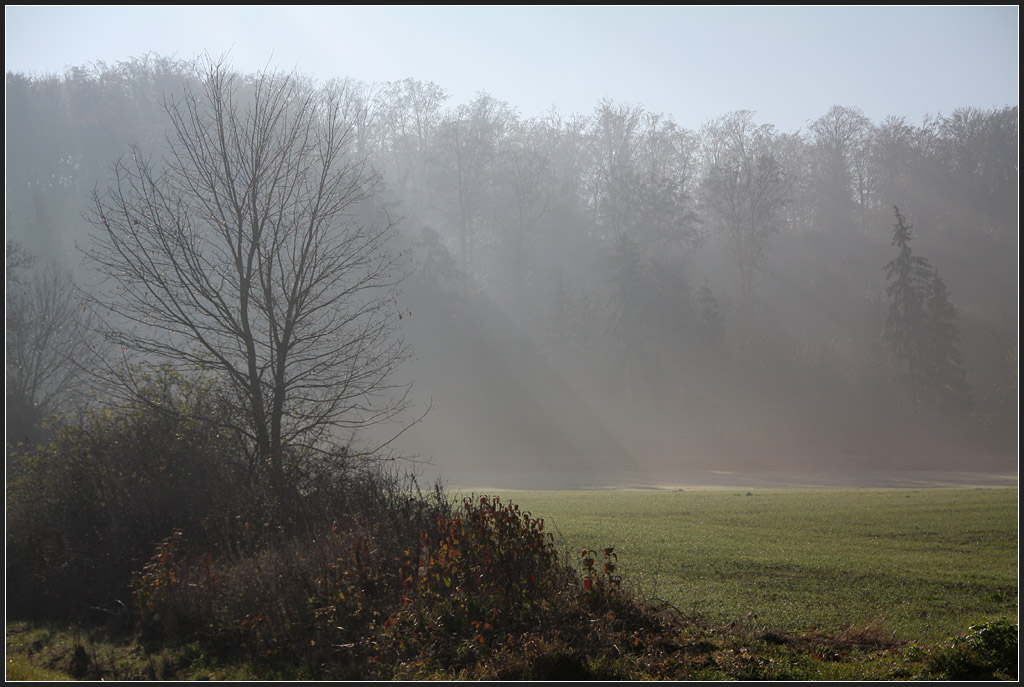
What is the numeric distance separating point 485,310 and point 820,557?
4761 centimetres

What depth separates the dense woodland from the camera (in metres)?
48.5

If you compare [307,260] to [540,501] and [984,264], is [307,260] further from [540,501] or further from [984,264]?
[984,264]

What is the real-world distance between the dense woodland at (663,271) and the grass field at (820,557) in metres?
25.4

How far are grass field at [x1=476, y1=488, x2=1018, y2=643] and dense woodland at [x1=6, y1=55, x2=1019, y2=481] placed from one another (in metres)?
25.4

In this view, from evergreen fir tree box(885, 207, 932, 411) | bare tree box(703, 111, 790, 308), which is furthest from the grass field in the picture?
bare tree box(703, 111, 790, 308)

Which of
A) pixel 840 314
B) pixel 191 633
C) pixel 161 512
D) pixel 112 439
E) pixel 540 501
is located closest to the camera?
pixel 191 633

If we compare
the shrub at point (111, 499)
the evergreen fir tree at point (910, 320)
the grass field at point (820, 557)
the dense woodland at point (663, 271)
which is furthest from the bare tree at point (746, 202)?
the shrub at point (111, 499)

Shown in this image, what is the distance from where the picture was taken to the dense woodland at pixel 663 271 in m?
48.5

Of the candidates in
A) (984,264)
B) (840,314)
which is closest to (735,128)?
→ (840,314)

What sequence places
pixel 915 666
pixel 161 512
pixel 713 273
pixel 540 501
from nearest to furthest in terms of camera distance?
pixel 915 666
pixel 161 512
pixel 540 501
pixel 713 273

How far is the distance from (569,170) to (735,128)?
14.2 m

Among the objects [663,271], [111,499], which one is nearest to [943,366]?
[663,271]

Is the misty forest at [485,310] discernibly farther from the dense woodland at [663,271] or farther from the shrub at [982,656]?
the shrub at [982,656]

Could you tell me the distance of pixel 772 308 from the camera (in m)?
62.0
